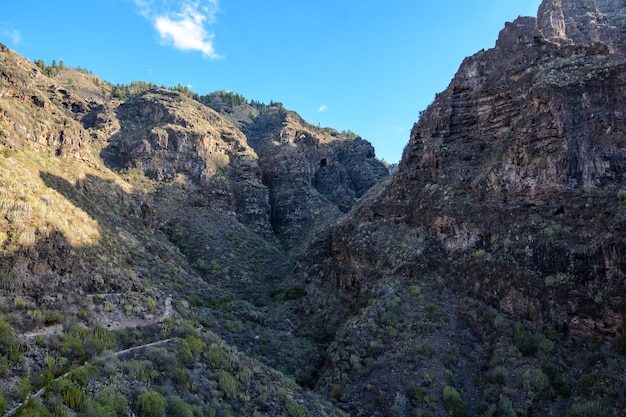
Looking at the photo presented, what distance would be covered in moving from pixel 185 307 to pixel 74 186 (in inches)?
779

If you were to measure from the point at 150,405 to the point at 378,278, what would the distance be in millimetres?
24162

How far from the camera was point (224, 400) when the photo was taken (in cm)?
1769

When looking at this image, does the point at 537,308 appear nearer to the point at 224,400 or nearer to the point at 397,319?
the point at 397,319

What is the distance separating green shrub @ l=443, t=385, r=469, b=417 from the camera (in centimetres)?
2184

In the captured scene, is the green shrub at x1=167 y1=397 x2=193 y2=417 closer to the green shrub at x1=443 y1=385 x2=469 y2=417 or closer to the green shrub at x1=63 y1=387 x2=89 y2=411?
the green shrub at x1=63 y1=387 x2=89 y2=411

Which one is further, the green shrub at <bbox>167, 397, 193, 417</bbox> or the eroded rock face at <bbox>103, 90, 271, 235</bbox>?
the eroded rock face at <bbox>103, 90, 271, 235</bbox>

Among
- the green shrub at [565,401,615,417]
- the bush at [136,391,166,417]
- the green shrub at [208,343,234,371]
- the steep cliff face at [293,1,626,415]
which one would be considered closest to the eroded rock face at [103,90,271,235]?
the steep cliff face at [293,1,626,415]

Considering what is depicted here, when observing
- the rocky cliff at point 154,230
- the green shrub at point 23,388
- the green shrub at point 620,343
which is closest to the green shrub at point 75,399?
the rocky cliff at point 154,230

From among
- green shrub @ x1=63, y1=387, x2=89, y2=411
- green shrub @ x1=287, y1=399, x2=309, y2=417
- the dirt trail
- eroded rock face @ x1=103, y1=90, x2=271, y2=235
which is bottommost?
green shrub @ x1=287, y1=399, x2=309, y2=417

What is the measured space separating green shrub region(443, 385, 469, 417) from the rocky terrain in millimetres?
121

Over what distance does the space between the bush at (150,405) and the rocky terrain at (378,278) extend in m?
0.07

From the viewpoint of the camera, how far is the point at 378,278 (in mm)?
35031

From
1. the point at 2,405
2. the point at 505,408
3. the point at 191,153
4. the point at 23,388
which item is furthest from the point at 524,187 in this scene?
the point at 191,153

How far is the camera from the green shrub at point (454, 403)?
71.7ft
